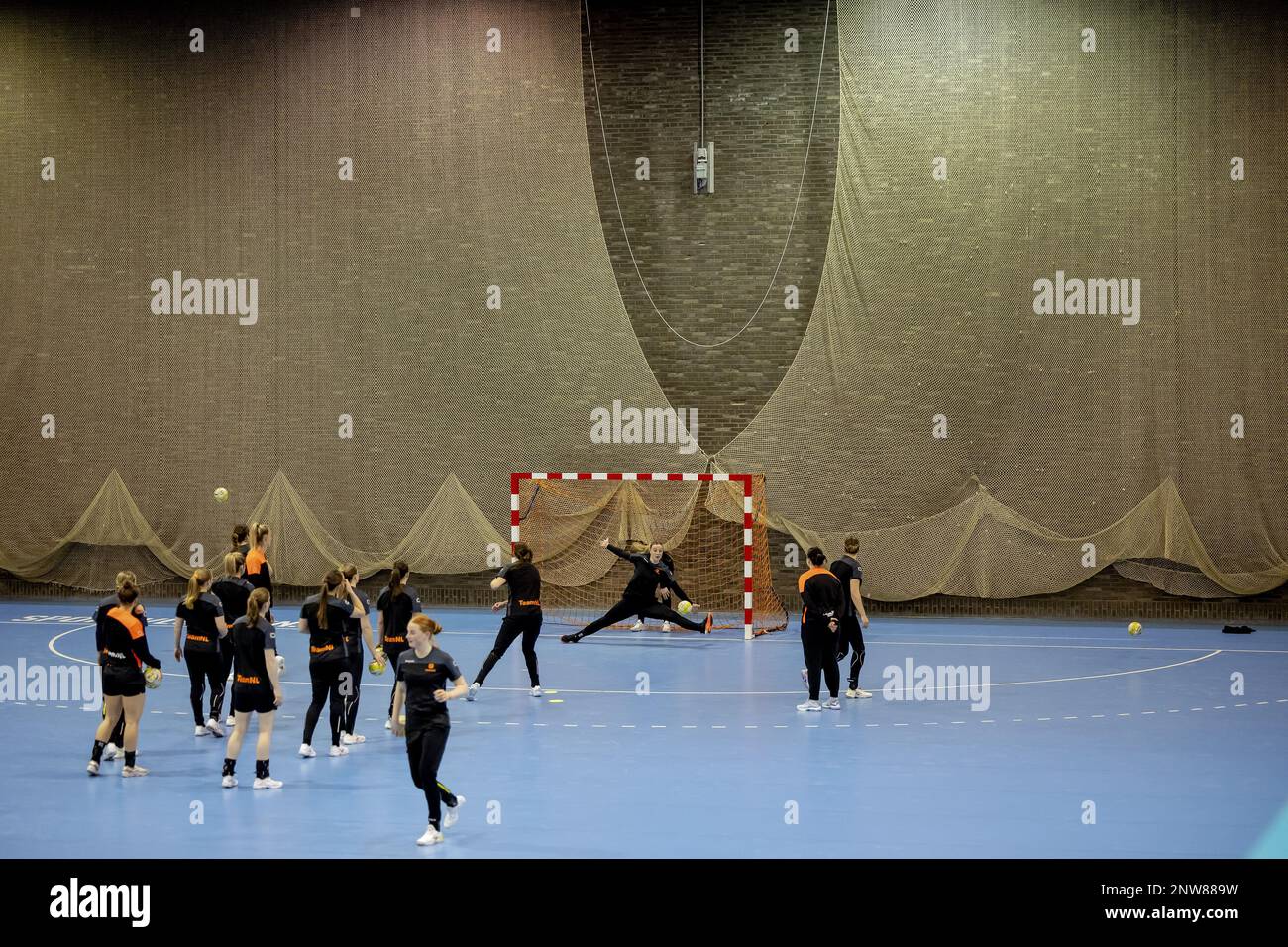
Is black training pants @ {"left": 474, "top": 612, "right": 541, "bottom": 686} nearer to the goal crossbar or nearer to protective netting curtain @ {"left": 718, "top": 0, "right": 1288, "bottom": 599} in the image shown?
the goal crossbar

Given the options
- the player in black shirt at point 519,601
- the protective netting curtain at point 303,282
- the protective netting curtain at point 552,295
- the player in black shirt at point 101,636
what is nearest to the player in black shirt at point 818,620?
the player in black shirt at point 519,601

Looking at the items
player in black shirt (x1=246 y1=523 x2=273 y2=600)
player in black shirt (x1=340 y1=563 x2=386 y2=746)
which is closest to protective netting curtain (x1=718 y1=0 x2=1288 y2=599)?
player in black shirt (x1=246 y1=523 x2=273 y2=600)

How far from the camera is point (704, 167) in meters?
25.5

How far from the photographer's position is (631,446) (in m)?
25.8

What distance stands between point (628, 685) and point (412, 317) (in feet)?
37.8

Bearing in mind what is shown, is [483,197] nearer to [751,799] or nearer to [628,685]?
[628,685]

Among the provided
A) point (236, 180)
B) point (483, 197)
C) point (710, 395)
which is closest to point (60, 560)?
point (236, 180)

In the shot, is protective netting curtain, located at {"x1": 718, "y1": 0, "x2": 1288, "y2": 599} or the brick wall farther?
the brick wall

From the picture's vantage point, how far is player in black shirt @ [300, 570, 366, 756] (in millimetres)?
12273

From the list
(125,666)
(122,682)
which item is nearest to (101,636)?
(125,666)

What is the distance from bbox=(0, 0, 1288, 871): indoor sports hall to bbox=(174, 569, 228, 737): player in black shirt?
6337 millimetres

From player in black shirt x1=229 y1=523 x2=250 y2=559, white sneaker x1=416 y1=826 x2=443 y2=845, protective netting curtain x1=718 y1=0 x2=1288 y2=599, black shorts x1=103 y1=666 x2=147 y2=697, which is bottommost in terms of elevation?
white sneaker x1=416 y1=826 x2=443 y2=845

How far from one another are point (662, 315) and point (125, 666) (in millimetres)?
15799

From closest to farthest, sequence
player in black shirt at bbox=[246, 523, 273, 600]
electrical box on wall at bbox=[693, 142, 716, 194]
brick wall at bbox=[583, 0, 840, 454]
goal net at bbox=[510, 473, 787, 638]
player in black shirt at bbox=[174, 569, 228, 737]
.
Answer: player in black shirt at bbox=[174, 569, 228, 737] < player in black shirt at bbox=[246, 523, 273, 600] < goal net at bbox=[510, 473, 787, 638] < electrical box on wall at bbox=[693, 142, 716, 194] < brick wall at bbox=[583, 0, 840, 454]
